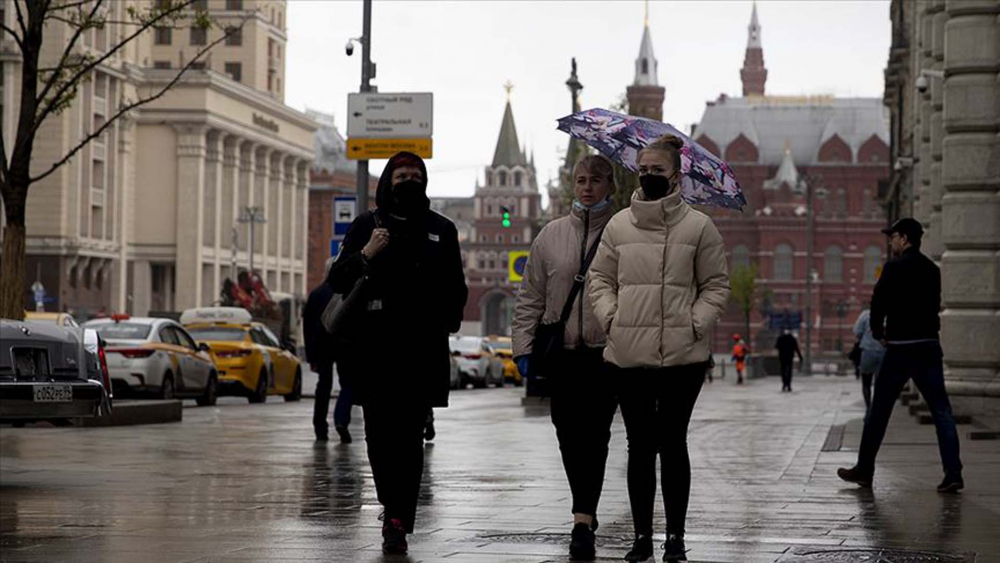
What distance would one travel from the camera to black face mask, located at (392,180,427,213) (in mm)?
9625

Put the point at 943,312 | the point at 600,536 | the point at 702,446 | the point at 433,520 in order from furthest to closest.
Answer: the point at 943,312 < the point at 702,446 < the point at 433,520 < the point at 600,536

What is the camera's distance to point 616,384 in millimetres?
9000

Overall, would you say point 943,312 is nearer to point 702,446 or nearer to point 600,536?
point 702,446

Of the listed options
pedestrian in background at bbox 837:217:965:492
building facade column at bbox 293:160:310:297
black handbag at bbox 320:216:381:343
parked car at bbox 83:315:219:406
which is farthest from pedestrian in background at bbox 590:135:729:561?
building facade column at bbox 293:160:310:297

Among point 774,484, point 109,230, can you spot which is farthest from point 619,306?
point 109,230

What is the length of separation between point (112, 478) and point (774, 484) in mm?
4715

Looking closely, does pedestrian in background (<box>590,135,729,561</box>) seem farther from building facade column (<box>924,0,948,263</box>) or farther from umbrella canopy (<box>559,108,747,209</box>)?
building facade column (<box>924,0,948,263</box>)

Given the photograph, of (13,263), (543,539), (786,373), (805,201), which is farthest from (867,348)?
(805,201)

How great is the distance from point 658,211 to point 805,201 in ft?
557

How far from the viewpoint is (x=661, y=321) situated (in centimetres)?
875

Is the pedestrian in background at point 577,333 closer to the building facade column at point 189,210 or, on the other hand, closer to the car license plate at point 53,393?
the car license plate at point 53,393

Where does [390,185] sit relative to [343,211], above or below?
below

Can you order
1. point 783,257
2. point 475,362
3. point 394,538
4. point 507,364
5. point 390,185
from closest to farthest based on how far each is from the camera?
point 394,538 → point 390,185 → point 475,362 → point 507,364 → point 783,257

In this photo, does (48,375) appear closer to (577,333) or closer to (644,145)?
(644,145)
